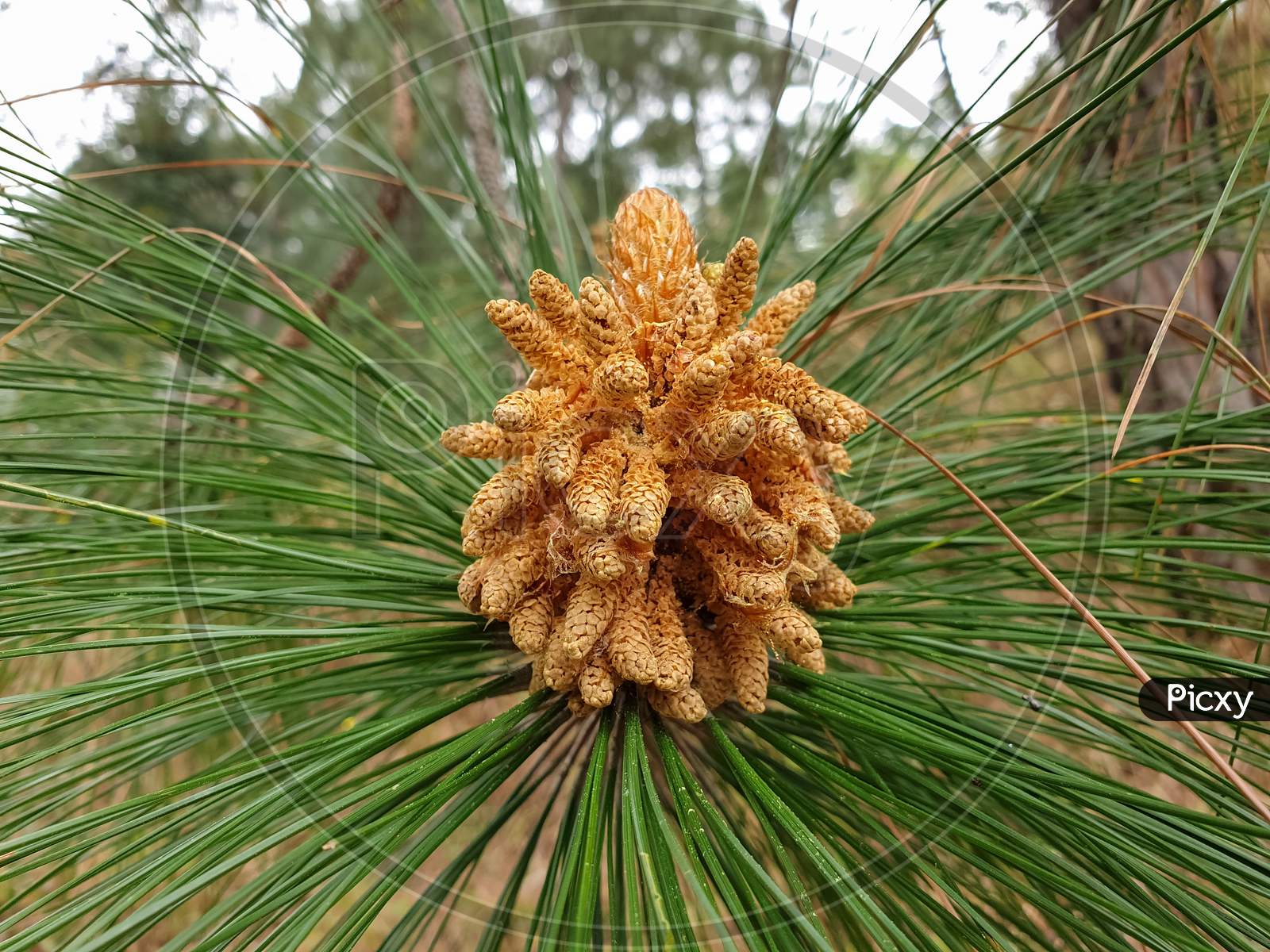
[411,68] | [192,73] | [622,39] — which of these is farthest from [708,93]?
[192,73]

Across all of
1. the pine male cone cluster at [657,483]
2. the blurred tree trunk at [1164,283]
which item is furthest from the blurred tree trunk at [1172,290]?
the pine male cone cluster at [657,483]

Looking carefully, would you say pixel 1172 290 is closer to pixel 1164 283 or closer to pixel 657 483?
pixel 1164 283

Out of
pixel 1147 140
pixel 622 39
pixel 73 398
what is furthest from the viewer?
pixel 622 39

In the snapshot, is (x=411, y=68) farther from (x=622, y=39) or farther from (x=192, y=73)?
(x=622, y=39)

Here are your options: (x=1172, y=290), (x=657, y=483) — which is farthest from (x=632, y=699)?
(x=1172, y=290)

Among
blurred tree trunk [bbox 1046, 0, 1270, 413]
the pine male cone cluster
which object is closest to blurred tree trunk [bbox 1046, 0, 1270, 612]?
blurred tree trunk [bbox 1046, 0, 1270, 413]

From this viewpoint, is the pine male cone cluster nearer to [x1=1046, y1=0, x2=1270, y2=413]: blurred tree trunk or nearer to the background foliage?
the background foliage

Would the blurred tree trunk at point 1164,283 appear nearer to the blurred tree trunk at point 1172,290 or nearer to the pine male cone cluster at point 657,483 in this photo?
the blurred tree trunk at point 1172,290
